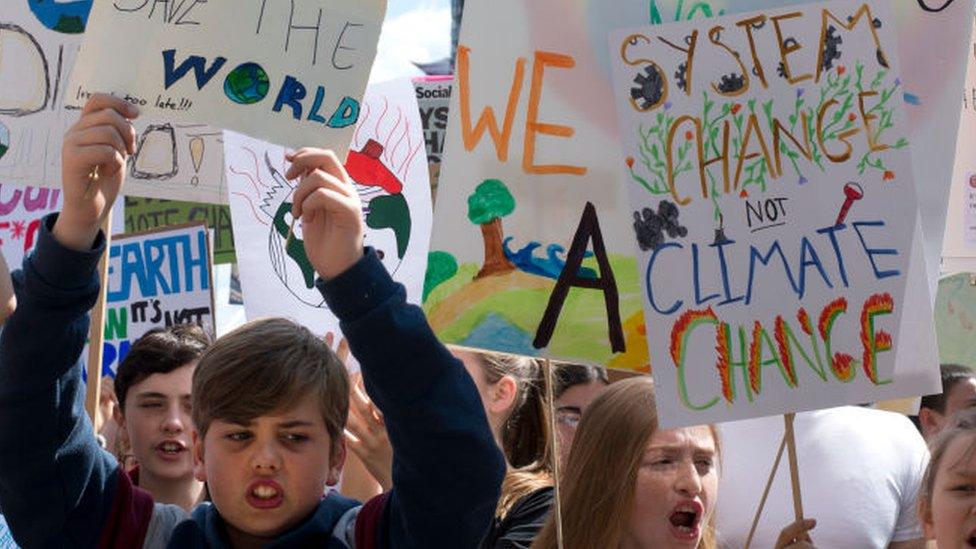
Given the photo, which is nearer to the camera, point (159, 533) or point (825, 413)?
point (159, 533)

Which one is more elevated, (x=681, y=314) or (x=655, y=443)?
(x=681, y=314)

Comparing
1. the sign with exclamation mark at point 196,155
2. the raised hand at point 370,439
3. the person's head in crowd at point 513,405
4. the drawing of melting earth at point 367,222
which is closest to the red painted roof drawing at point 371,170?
the drawing of melting earth at point 367,222

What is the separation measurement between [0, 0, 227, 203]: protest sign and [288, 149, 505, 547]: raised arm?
181 centimetres

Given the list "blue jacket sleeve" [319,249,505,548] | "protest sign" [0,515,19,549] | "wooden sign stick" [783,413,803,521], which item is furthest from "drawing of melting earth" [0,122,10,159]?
"wooden sign stick" [783,413,803,521]

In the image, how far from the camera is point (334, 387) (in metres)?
3.29

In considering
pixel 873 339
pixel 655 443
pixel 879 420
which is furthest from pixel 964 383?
pixel 873 339

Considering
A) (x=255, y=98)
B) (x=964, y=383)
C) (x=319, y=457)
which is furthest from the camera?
(x=964, y=383)

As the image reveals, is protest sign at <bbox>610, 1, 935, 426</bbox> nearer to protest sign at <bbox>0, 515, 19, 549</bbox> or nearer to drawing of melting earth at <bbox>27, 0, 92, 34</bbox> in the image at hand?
protest sign at <bbox>0, 515, 19, 549</bbox>

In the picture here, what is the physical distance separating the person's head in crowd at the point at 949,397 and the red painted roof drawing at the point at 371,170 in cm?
223

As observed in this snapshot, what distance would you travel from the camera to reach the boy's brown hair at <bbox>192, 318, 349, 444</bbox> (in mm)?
3207

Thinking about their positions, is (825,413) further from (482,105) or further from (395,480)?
(395,480)

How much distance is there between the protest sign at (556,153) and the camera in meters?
3.43

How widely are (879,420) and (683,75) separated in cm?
162

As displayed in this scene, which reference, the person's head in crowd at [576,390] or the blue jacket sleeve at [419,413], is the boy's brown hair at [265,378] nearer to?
the blue jacket sleeve at [419,413]
